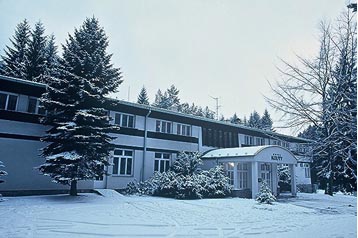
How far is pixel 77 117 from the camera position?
46.0 ft

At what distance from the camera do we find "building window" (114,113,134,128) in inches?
743

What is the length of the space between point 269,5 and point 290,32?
0.89 metres

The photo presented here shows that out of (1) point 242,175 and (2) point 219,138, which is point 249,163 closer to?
(1) point 242,175

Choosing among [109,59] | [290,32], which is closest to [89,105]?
[109,59]

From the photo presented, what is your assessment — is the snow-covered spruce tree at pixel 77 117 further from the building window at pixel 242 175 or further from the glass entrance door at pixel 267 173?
the glass entrance door at pixel 267 173

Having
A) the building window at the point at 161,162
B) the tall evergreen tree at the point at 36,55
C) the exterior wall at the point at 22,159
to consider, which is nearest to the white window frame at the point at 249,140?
the building window at the point at 161,162

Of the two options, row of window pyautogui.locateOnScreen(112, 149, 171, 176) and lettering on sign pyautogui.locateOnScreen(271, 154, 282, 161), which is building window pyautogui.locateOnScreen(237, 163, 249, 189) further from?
row of window pyautogui.locateOnScreen(112, 149, 171, 176)

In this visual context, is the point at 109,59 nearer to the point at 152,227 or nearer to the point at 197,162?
the point at 197,162

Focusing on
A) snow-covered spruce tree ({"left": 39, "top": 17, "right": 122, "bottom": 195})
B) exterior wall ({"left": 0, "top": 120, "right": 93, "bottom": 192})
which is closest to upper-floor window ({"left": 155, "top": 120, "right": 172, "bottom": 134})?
snow-covered spruce tree ({"left": 39, "top": 17, "right": 122, "bottom": 195})

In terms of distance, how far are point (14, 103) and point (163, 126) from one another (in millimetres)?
9809

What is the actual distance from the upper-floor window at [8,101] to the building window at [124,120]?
5.88 meters

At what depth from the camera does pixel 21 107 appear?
15164 mm

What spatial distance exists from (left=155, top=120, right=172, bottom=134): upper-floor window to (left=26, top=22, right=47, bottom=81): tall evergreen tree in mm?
13355

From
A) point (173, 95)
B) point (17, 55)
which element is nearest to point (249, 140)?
point (17, 55)
